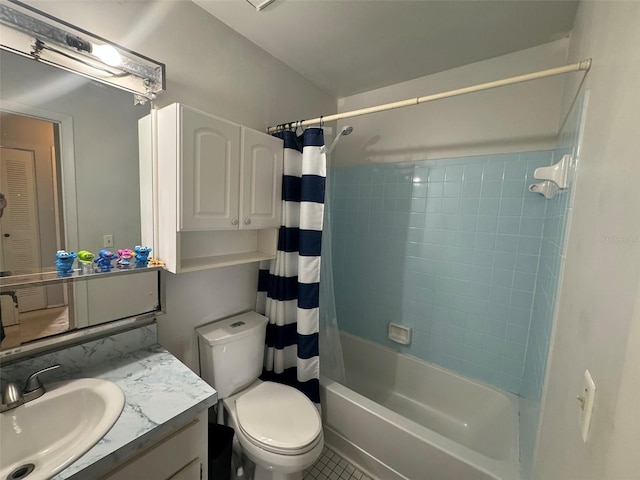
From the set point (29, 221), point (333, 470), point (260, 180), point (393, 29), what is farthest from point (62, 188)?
point (333, 470)

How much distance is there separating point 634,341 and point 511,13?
160 cm

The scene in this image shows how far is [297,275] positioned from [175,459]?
3.21 ft

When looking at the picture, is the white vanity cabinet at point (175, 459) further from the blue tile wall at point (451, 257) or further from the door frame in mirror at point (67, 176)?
the blue tile wall at point (451, 257)

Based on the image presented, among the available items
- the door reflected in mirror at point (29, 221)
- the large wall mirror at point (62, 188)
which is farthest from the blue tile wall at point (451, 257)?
the door reflected in mirror at point (29, 221)

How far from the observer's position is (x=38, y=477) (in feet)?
1.93

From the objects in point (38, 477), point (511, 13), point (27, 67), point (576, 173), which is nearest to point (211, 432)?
point (38, 477)

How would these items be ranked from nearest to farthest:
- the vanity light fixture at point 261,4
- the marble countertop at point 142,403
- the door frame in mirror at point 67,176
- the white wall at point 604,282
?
the white wall at point 604,282 < the marble countertop at point 142,403 < the door frame in mirror at point 67,176 < the vanity light fixture at point 261,4

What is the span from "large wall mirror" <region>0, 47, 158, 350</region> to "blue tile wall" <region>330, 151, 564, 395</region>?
1567 millimetres

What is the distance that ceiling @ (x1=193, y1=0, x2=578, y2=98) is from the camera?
1.27m

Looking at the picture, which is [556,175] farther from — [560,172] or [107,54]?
[107,54]

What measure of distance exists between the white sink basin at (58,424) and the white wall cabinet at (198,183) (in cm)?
49

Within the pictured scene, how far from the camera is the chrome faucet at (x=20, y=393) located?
0.77m

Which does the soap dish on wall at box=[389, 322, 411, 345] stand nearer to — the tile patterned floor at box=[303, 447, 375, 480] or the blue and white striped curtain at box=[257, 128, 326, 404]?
the blue and white striped curtain at box=[257, 128, 326, 404]

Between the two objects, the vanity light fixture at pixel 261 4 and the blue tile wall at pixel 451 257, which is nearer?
the vanity light fixture at pixel 261 4
